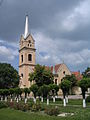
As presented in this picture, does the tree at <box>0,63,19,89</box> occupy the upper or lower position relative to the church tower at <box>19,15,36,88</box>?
lower

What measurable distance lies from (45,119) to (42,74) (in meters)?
38.9

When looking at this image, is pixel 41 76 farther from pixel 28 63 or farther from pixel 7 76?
pixel 28 63

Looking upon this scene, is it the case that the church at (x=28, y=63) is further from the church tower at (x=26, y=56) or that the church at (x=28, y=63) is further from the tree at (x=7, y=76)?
the tree at (x=7, y=76)

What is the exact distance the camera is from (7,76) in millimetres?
63844

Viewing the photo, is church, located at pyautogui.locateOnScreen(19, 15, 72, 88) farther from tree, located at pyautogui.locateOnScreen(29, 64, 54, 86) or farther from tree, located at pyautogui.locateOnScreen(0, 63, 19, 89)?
tree, located at pyautogui.locateOnScreen(29, 64, 54, 86)

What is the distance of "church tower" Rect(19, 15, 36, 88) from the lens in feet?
241

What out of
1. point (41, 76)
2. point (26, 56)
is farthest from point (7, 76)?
point (41, 76)

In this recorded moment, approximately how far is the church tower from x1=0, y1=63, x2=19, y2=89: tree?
6.94 m

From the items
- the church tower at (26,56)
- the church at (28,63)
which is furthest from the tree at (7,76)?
the church at (28,63)

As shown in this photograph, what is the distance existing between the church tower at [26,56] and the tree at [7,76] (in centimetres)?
694

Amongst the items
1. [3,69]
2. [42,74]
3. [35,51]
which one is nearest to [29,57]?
[35,51]

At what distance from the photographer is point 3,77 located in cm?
6375

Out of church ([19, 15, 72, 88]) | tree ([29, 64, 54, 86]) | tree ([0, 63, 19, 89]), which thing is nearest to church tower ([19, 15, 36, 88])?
church ([19, 15, 72, 88])

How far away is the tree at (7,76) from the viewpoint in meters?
63.4
